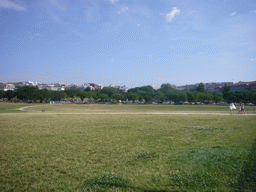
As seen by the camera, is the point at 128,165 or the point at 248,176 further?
the point at 128,165

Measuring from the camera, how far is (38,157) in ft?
29.4

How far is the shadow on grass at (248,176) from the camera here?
19.8ft

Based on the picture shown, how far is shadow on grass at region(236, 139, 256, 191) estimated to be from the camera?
6039 millimetres

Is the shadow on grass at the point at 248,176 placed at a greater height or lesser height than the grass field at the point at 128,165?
lesser

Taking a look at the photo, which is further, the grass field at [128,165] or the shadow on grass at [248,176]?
the grass field at [128,165]

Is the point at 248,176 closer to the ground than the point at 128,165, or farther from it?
closer to the ground

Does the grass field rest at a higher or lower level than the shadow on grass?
higher

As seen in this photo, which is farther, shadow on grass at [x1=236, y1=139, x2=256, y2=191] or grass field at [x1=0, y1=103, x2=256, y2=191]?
grass field at [x1=0, y1=103, x2=256, y2=191]

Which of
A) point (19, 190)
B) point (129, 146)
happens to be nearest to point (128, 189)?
point (19, 190)

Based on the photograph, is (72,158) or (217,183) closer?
(217,183)

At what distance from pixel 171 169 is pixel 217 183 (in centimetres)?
186

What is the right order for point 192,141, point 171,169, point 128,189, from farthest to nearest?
1. point 192,141
2. point 171,169
3. point 128,189

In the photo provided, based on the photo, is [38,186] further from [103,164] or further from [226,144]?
[226,144]

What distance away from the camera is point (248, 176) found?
6.78 metres
